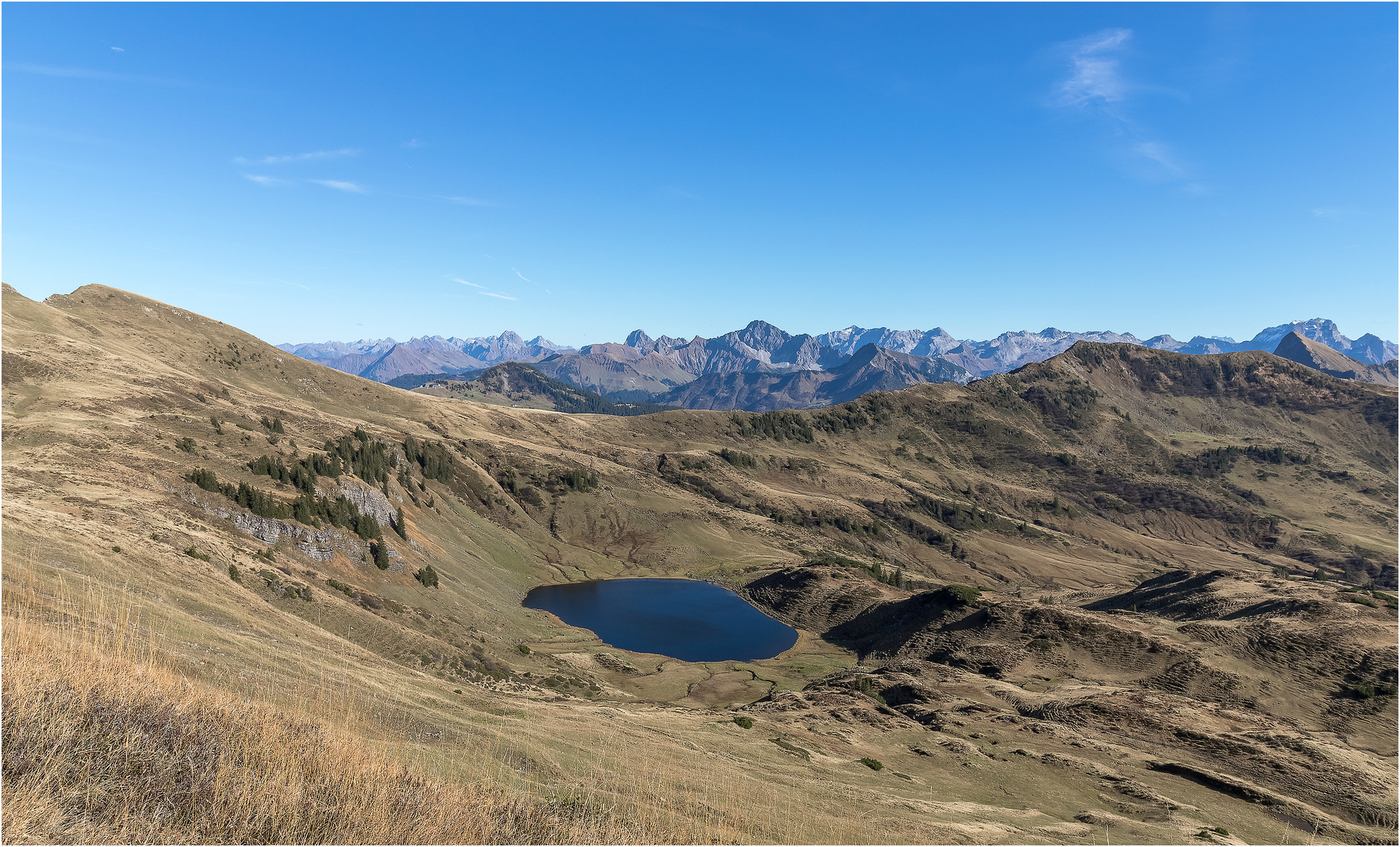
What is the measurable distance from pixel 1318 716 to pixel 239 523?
405ft

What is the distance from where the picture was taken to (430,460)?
17538cm

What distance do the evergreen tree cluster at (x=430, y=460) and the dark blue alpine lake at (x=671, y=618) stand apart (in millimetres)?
49270

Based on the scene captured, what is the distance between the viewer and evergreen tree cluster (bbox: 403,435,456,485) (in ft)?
566

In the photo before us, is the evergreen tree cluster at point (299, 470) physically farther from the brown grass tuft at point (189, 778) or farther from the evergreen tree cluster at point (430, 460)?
the brown grass tuft at point (189, 778)

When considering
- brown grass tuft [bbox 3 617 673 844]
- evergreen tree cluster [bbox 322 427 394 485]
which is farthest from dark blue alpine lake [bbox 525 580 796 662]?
brown grass tuft [bbox 3 617 673 844]

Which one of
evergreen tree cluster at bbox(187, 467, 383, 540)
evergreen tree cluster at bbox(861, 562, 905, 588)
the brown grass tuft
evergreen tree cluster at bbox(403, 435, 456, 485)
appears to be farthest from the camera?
evergreen tree cluster at bbox(403, 435, 456, 485)

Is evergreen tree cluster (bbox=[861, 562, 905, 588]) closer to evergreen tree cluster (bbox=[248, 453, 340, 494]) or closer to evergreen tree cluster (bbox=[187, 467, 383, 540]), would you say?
evergreen tree cluster (bbox=[187, 467, 383, 540])

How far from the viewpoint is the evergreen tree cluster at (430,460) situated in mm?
172625

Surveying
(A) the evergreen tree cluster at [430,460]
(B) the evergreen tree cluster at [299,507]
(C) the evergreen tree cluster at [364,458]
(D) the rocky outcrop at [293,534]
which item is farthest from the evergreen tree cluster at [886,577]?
(A) the evergreen tree cluster at [430,460]

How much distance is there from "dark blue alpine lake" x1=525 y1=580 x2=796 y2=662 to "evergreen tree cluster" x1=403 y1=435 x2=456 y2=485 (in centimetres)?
4927

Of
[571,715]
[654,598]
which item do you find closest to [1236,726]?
[571,715]

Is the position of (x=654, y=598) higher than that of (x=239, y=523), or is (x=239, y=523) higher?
(x=239, y=523)

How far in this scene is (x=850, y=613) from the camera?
123000 millimetres

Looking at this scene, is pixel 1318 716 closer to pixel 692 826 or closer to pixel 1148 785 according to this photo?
pixel 1148 785
